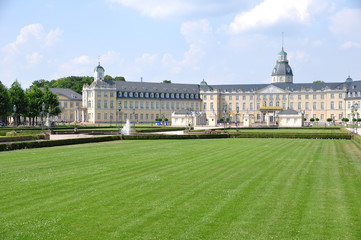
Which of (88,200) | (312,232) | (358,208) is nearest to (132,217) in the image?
(88,200)

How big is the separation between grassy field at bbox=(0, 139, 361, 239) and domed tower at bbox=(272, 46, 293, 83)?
423 ft

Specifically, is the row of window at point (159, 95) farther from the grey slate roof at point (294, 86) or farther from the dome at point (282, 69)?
the dome at point (282, 69)

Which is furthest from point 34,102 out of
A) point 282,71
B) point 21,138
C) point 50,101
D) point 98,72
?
point 282,71

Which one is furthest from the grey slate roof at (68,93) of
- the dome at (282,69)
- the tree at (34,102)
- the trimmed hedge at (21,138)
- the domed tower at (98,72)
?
the trimmed hedge at (21,138)

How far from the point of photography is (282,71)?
145875mm

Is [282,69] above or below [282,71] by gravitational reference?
above

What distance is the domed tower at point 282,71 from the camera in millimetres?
145625

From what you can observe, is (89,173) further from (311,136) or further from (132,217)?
(311,136)

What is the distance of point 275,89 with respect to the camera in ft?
445

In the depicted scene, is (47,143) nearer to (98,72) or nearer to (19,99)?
(19,99)

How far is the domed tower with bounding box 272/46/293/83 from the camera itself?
146m

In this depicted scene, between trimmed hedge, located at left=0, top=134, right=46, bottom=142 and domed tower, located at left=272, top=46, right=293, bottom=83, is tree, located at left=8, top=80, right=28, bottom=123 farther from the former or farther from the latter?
domed tower, located at left=272, top=46, right=293, bottom=83

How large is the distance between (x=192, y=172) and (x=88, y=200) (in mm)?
6698

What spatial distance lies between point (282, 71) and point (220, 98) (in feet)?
85.1
